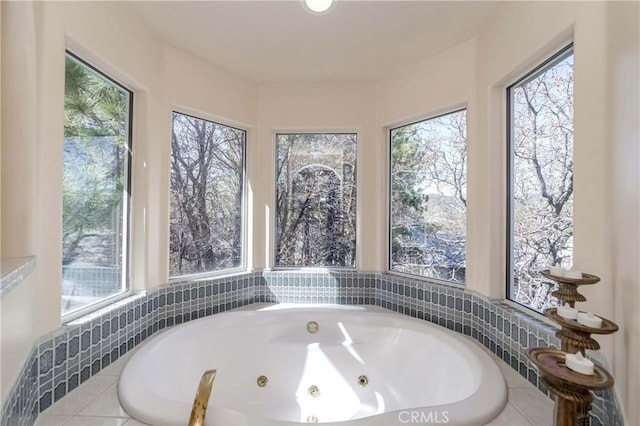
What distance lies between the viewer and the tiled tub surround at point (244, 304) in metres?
1.12

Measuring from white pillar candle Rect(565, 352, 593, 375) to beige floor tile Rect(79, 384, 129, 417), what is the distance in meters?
1.41

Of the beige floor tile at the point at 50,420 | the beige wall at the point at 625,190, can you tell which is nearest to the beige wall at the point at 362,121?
the beige wall at the point at 625,190

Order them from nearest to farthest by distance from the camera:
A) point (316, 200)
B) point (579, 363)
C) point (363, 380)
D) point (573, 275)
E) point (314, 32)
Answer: point (579, 363) < point (573, 275) < point (314, 32) < point (363, 380) < point (316, 200)

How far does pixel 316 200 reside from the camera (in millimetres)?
2531

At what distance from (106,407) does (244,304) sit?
125 cm

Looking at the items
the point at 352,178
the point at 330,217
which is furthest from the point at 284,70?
the point at 330,217

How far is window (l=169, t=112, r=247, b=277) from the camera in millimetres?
2129

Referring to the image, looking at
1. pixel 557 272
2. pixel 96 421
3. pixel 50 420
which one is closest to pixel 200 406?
pixel 96 421

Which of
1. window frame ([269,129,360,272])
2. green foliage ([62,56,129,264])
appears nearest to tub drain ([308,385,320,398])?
window frame ([269,129,360,272])

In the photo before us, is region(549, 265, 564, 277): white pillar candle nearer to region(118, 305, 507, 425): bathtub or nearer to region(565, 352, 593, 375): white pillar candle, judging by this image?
region(565, 352, 593, 375): white pillar candle

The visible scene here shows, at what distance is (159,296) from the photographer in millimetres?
1918

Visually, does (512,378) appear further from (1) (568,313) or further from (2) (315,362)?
(2) (315,362)

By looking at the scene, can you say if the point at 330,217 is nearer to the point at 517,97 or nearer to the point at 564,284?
the point at 517,97

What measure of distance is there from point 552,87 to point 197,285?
2.32m
